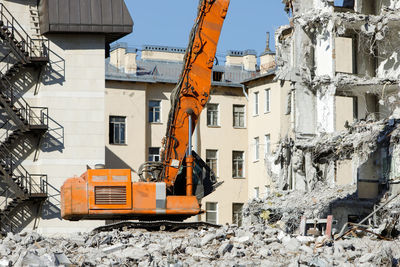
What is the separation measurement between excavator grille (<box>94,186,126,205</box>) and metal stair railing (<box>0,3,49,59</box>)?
18244mm

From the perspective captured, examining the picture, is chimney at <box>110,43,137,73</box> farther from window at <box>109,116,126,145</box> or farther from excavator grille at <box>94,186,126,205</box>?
excavator grille at <box>94,186,126,205</box>

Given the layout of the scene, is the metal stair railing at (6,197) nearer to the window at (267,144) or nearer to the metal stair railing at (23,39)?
the metal stair railing at (23,39)

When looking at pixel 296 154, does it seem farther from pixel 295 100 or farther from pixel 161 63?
pixel 161 63

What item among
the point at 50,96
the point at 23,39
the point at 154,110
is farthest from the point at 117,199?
the point at 154,110

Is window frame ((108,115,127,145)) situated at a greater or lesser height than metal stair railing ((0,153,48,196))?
greater

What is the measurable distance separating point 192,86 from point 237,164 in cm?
3597

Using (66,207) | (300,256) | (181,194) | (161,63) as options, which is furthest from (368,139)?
(161,63)

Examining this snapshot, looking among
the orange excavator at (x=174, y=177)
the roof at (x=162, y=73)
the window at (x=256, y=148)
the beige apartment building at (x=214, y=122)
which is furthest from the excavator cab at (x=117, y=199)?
the window at (x=256, y=148)

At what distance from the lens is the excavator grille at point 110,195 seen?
1128 inches

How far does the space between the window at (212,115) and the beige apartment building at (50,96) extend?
1913 centimetres

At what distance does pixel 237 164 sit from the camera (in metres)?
65.8

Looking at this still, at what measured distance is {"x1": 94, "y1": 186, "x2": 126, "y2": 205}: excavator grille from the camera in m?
28.7

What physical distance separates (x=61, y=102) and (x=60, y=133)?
54.5 inches

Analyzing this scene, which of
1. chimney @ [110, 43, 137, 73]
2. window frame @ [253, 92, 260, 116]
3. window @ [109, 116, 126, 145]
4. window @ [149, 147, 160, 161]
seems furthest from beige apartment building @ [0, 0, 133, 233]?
window frame @ [253, 92, 260, 116]
